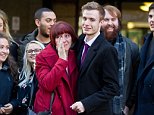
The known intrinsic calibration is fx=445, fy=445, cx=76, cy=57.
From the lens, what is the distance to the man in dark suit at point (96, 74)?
165 inches

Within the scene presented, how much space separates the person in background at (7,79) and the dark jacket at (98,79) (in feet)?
3.44

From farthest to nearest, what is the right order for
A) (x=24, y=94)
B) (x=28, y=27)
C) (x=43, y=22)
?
(x=28, y=27)
(x=43, y=22)
(x=24, y=94)

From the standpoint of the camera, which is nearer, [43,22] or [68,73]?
[68,73]

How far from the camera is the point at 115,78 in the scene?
427 centimetres

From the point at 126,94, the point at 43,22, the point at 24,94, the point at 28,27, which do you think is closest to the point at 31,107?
the point at 24,94

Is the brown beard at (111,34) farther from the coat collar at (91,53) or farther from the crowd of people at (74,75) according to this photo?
the coat collar at (91,53)

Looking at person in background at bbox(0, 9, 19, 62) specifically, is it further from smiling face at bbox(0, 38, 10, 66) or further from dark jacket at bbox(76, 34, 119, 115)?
dark jacket at bbox(76, 34, 119, 115)

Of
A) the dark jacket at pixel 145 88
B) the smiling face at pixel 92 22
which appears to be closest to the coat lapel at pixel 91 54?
the smiling face at pixel 92 22

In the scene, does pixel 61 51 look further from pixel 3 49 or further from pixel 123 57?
pixel 123 57

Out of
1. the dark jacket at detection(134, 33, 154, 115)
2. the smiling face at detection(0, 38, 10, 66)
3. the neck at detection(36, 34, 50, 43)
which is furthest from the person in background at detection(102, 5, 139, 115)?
the smiling face at detection(0, 38, 10, 66)

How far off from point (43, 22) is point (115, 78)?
1.97m

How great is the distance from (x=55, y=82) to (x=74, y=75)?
29 cm

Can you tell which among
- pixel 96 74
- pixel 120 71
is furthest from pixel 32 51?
pixel 96 74

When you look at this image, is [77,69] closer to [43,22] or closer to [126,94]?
[126,94]
